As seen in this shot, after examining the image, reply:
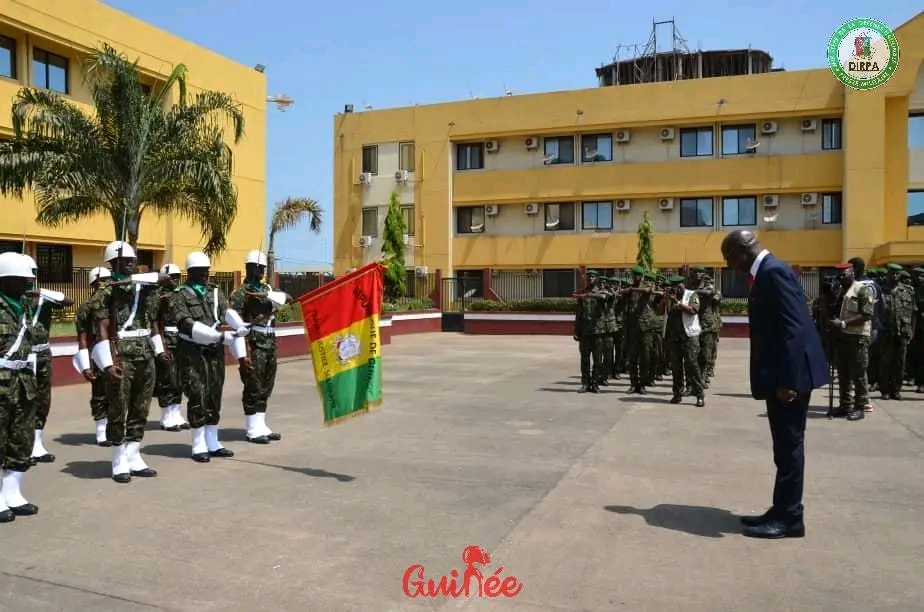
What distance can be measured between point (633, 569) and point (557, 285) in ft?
103

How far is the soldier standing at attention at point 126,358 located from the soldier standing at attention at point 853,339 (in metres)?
8.27

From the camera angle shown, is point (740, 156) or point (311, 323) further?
point (740, 156)

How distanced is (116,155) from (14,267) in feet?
40.5

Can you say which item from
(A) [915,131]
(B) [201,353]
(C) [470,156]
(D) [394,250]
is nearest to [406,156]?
(C) [470,156]

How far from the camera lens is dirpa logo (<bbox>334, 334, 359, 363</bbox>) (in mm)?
8008

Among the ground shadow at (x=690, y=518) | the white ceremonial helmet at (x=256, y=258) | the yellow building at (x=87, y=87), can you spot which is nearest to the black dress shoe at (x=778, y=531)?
the ground shadow at (x=690, y=518)

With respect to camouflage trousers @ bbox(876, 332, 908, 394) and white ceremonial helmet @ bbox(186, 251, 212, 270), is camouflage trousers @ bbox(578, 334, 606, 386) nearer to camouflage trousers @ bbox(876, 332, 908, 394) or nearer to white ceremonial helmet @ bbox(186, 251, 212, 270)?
camouflage trousers @ bbox(876, 332, 908, 394)

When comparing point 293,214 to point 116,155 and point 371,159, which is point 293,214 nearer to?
point 371,159

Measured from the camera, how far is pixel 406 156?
39281 mm

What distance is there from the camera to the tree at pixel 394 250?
34094 mm

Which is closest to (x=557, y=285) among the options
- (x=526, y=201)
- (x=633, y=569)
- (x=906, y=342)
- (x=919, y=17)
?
(x=526, y=201)

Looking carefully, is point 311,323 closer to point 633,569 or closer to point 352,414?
point 352,414

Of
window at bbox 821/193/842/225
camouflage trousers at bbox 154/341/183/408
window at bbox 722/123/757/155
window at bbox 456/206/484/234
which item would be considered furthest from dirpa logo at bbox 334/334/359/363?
window at bbox 456/206/484/234

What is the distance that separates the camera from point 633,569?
5.05 meters
